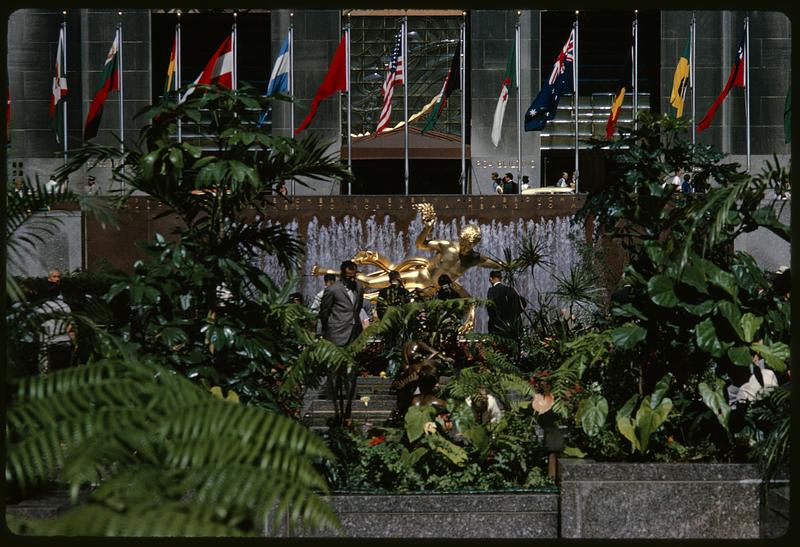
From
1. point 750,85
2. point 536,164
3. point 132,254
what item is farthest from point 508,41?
point 132,254

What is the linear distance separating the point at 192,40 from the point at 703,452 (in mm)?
25573

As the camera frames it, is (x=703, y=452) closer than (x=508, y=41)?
Yes

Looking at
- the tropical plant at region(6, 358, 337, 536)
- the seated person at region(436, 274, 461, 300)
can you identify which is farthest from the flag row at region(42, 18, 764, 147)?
the tropical plant at region(6, 358, 337, 536)

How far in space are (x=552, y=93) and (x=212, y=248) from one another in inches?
578

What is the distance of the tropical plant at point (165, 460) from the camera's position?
13.4 ft

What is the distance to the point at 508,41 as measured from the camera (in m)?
28.4

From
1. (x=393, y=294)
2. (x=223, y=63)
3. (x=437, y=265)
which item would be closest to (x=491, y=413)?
(x=393, y=294)

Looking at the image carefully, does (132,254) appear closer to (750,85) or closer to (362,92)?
(362,92)

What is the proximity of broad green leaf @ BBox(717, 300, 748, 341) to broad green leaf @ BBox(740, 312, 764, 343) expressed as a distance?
3 centimetres

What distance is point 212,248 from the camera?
10125 millimetres

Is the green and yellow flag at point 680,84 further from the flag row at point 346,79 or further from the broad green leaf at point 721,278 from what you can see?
the broad green leaf at point 721,278

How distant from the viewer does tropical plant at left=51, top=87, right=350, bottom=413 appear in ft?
31.9

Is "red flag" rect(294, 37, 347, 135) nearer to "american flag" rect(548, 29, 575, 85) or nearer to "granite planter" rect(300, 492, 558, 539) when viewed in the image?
"american flag" rect(548, 29, 575, 85)

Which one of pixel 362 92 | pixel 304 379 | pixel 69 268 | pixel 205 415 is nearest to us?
pixel 205 415
